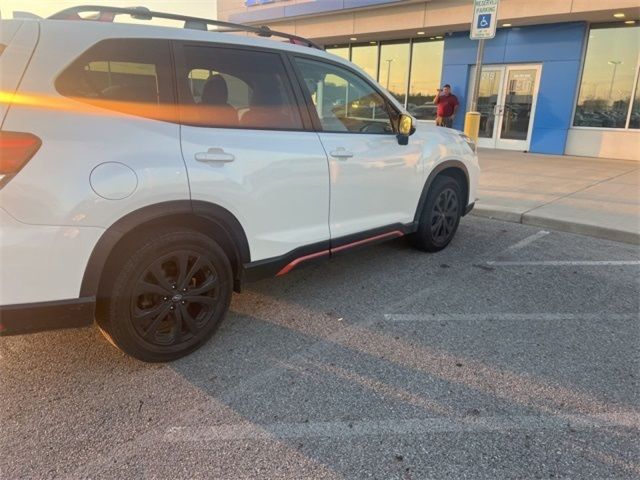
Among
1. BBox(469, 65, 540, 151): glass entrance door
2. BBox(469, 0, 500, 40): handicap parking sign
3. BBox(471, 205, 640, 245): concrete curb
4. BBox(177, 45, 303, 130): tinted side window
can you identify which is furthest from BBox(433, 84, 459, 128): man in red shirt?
BBox(177, 45, 303, 130): tinted side window

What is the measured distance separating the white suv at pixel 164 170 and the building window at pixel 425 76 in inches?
481

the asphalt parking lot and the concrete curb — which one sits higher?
the concrete curb

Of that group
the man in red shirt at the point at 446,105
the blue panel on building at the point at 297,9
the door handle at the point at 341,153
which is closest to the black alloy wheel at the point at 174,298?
the door handle at the point at 341,153

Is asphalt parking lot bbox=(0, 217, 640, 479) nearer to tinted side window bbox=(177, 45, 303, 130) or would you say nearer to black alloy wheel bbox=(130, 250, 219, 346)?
black alloy wheel bbox=(130, 250, 219, 346)

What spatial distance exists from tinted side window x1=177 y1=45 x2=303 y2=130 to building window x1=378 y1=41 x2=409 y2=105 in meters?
13.1

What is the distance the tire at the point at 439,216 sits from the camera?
4762 mm

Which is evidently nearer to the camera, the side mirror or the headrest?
the headrest

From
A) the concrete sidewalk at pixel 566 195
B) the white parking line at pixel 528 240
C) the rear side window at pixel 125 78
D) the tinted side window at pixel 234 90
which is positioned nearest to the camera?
the rear side window at pixel 125 78

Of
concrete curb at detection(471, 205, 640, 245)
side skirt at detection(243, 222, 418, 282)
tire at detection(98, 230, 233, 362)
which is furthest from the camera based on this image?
concrete curb at detection(471, 205, 640, 245)

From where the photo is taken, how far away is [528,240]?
5.71 m

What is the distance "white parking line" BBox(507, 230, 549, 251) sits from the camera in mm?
5426

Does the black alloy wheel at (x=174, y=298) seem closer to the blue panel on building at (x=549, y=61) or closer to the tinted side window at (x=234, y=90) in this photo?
the tinted side window at (x=234, y=90)

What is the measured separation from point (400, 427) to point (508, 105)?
13.2 meters

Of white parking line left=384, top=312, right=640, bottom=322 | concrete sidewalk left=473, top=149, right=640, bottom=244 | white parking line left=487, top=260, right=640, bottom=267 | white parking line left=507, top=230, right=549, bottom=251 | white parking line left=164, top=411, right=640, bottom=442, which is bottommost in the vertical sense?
white parking line left=164, top=411, right=640, bottom=442
